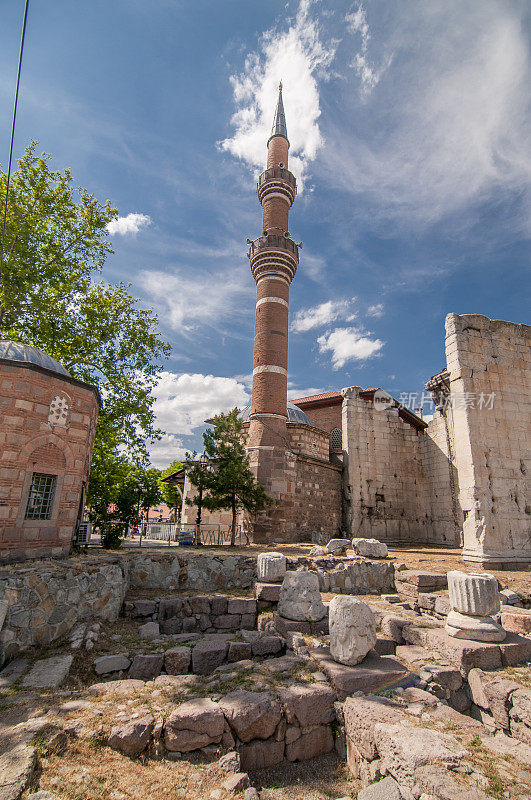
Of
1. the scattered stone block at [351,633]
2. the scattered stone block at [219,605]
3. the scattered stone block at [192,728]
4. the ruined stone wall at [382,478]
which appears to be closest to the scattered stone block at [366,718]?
the scattered stone block at [351,633]

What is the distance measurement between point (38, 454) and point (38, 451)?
6cm

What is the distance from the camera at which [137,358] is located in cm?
1739

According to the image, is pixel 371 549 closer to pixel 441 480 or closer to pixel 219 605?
pixel 219 605

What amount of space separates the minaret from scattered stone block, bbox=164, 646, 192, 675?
9694 millimetres

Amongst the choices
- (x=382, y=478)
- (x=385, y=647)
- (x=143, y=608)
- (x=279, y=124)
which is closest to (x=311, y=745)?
(x=385, y=647)

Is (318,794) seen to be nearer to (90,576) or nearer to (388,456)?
(90,576)

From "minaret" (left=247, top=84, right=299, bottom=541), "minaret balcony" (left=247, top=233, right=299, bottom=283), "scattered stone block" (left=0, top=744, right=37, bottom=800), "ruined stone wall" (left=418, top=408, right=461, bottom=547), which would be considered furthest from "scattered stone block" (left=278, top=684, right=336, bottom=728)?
"minaret balcony" (left=247, top=233, right=299, bottom=283)

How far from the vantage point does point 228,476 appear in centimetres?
1409

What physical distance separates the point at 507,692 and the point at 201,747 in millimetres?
3533

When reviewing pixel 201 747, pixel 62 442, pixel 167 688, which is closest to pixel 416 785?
pixel 201 747

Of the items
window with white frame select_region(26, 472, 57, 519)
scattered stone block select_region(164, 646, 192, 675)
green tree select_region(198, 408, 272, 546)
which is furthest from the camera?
green tree select_region(198, 408, 272, 546)

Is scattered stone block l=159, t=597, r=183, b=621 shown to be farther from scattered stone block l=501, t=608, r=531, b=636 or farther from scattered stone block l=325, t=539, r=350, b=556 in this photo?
scattered stone block l=501, t=608, r=531, b=636

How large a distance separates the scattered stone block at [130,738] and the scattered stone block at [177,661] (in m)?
2.11

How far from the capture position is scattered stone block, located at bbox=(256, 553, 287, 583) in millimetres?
8969
